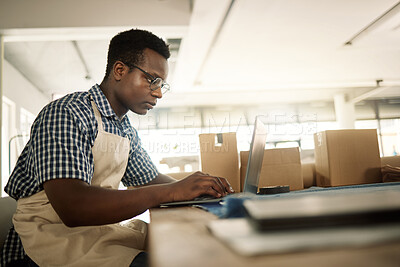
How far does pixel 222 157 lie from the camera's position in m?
1.72

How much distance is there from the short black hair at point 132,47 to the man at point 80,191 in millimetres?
235

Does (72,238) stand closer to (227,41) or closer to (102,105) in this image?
(102,105)

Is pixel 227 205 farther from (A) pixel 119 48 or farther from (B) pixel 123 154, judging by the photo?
(A) pixel 119 48

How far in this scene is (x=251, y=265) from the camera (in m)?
0.24

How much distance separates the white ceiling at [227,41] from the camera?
300 centimetres

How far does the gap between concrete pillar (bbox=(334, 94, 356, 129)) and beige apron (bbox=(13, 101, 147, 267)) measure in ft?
25.4

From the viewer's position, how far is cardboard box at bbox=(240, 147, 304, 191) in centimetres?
158

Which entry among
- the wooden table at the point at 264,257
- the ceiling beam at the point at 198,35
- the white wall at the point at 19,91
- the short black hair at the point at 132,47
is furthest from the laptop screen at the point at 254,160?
the white wall at the point at 19,91

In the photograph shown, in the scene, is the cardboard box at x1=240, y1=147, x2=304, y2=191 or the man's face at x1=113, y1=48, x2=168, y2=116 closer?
the man's face at x1=113, y1=48, x2=168, y2=116

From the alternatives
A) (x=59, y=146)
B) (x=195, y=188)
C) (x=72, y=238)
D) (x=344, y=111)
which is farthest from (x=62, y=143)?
(x=344, y=111)

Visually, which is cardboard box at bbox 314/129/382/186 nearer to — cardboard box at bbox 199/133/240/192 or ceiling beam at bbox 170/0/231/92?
cardboard box at bbox 199/133/240/192

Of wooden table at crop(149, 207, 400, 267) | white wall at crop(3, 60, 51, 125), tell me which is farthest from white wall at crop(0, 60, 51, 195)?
wooden table at crop(149, 207, 400, 267)

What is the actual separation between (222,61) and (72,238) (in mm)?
4591

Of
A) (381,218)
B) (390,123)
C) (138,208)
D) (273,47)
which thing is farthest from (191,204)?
(390,123)
